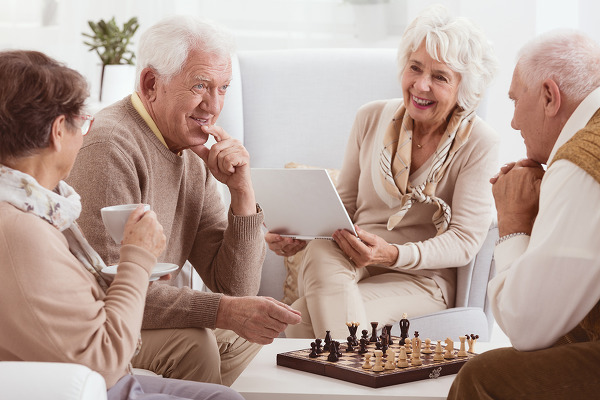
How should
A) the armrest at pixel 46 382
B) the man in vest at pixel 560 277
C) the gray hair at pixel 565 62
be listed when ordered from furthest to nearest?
the gray hair at pixel 565 62
the man in vest at pixel 560 277
the armrest at pixel 46 382

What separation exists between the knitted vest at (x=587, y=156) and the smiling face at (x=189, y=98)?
Answer: 3.32ft

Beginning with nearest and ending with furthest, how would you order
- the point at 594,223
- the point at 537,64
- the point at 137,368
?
1. the point at 594,223
2. the point at 537,64
3. the point at 137,368

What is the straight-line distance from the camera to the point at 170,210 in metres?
2.22

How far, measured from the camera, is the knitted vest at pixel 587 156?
1485 millimetres

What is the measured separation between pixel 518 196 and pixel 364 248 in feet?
2.78

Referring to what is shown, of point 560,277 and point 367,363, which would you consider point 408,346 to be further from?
point 560,277

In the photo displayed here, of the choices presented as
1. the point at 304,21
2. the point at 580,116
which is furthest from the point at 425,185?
the point at 304,21

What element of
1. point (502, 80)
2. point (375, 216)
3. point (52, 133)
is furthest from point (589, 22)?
point (52, 133)

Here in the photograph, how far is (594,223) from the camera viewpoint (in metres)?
1.48

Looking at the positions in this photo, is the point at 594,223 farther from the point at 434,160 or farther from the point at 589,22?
the point at 589,22

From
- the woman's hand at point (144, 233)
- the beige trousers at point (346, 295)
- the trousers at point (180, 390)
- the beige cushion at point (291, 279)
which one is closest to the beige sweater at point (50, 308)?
the woman's hand at point (144, 233)

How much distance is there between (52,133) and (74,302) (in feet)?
1.01

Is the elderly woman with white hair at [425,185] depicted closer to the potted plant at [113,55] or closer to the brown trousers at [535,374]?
the brown trousers at [535,374]

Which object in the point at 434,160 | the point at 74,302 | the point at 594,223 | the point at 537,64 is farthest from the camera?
the point at 434,160
